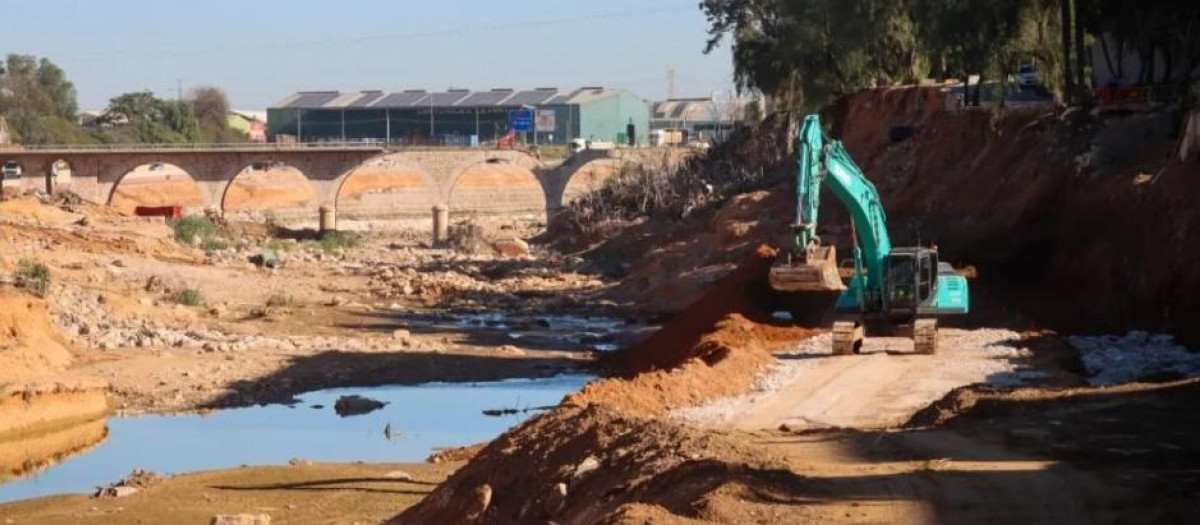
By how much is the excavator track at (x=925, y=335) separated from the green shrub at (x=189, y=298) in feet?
80.0

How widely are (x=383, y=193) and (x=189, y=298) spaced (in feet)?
236

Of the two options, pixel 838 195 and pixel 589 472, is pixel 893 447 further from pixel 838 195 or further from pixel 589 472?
pixel 838 195

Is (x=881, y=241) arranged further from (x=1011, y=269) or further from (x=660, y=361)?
(x=1011, y=269)

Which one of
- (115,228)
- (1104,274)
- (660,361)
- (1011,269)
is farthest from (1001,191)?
(115,228)

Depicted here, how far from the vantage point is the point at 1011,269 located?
44.2 metres

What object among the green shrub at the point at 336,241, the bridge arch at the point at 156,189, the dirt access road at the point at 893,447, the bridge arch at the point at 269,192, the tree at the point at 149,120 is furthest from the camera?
the tree at the point at 149,120

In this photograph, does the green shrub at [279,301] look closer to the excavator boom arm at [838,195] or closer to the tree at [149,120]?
the excavator boom arm at [838,195]

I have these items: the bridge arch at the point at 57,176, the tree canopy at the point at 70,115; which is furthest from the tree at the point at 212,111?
the bridge arch at the point at 57,176

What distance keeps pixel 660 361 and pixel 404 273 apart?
3054cm

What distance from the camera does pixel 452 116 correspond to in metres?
152

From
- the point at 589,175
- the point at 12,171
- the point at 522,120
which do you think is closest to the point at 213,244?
the point at 12,171

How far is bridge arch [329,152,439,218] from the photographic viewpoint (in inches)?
4616

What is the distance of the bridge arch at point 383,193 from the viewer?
117250 mm

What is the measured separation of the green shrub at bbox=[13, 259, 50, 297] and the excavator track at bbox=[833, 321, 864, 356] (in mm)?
20809
